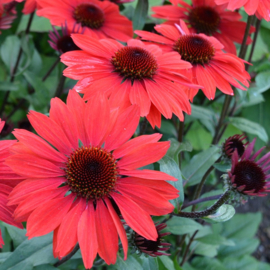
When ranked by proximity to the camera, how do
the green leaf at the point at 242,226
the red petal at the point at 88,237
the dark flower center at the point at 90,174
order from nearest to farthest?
1. the red petal at the point at 88,237
2. the dark flower center at the point at 90,174
3. the green leaf at the point at 242,226

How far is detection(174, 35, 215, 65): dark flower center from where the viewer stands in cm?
112

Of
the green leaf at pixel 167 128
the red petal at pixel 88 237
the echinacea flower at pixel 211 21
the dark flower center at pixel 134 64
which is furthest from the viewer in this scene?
the green leaf at pixel 167 128

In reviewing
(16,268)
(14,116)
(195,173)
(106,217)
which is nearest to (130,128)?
(106,217)

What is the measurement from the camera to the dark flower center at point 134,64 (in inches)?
39.3

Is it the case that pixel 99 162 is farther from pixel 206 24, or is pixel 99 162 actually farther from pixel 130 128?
pixel 206 24

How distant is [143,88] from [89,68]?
6.3 inches

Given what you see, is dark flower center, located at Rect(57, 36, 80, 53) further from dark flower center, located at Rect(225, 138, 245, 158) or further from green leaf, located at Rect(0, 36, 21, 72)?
dark flower center, located at Rect(225, 138, 245, 158)

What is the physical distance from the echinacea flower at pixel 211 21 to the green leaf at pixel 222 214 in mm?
757

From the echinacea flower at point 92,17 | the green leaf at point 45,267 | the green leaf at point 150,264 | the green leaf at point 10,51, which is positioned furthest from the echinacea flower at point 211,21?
the green leaf at point 45,267

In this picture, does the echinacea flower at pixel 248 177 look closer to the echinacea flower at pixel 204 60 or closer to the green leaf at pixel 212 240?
the echinacea flower at pixel 204 60

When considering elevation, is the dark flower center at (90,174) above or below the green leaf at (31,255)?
above

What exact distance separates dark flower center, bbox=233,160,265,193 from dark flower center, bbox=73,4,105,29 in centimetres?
88

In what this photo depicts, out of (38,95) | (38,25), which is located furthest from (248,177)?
(38,25)

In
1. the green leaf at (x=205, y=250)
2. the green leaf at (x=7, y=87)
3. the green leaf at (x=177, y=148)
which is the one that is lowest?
the green leaf at (x=205, y=250)
